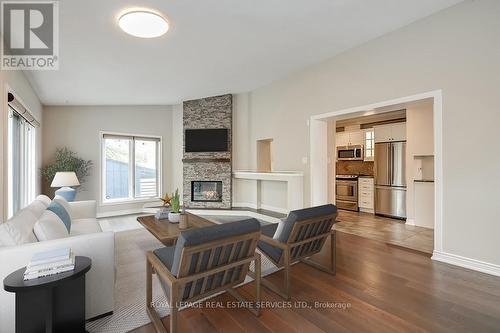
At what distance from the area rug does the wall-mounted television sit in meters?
2.90

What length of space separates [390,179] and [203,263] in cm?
507

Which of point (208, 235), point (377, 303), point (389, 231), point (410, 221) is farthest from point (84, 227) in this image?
point (410, 221)

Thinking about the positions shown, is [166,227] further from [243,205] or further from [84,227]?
[243,205]

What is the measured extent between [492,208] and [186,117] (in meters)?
5.94

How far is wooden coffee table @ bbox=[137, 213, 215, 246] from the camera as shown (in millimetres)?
2787

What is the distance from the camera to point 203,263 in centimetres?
171

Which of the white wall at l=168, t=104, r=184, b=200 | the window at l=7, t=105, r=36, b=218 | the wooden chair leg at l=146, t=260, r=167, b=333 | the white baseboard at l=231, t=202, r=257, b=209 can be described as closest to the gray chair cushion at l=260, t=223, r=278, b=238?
the wooden chair leg at l=146, t=260, r=167, b=333

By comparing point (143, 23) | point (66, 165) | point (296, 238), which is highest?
point (143, 23)

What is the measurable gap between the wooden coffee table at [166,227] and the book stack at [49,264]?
1.19 m

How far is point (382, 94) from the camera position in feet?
11.6

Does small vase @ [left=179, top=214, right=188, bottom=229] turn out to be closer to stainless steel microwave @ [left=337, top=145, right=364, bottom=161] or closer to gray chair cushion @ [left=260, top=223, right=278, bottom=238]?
gray chair cushion @ [left=260, top=223, right=278, bottom=238]

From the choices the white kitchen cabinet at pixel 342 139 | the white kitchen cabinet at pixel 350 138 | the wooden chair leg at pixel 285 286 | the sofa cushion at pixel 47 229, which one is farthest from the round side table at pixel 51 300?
the white kitchen cabinet at pixel 342 139

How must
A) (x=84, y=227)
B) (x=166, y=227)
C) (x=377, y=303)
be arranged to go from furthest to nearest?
(x=166, y=227) < (x=84, y=227) < (x=377, y=303)

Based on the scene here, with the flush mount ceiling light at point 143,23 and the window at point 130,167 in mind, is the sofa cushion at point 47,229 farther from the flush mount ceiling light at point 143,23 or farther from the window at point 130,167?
the window at point 130,167
